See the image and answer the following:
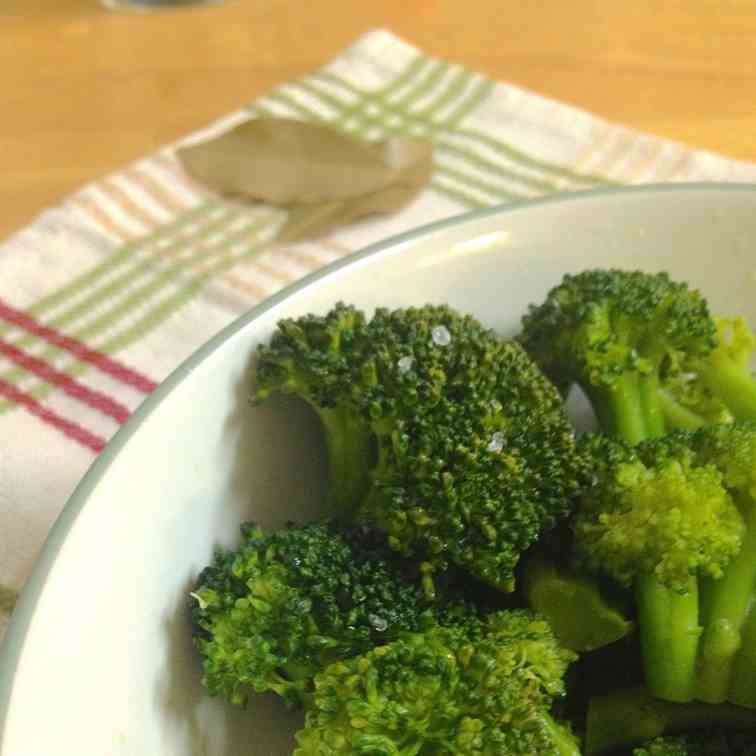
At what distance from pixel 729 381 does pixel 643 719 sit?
0.25 m

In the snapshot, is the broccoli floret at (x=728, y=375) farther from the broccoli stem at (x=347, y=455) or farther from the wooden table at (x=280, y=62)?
the wooden table at (x=280, y=62)

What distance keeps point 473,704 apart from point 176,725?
0.17 meters

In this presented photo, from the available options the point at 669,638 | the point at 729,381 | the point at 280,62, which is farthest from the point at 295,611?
the point at 280,62

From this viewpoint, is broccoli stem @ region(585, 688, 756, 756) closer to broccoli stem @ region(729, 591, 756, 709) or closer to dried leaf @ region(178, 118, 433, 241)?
broccoli stem @ region(729, 591, 756, 709)

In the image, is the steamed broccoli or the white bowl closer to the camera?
the white bowl

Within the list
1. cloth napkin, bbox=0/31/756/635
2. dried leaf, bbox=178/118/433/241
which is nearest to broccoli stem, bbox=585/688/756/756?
cloth napkin, bbox=0/31/756/635

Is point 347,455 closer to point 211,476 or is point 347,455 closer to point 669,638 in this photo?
point 211,476

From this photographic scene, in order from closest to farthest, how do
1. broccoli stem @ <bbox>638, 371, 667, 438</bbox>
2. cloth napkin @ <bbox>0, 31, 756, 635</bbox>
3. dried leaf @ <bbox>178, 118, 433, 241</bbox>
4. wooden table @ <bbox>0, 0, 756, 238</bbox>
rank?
broccoli stem @ <bbox>638, 371, 667, 438</bbox>, cloth napkin @ <bbox>0, 31, 756, 635</bbox>, dried leaf @ <bbox>178, 118, 433, 241</bbox>, wooden table @ <bbox>0, 0, 756, 238</bbox>

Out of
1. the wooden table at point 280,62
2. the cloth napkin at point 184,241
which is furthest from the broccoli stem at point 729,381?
the wooden table at point 280,62

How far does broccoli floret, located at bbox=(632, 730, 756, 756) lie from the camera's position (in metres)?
0.57

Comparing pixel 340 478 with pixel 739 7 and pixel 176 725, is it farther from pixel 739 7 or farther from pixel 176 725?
pixel 739 7

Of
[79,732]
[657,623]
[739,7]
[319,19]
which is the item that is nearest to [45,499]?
[79,732]

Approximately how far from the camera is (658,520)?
574mm

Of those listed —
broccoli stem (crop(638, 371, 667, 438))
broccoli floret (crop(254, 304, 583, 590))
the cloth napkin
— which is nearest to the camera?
broccoli floret (crop(254, 304, 583, 590))
